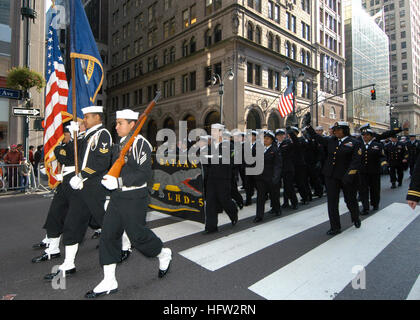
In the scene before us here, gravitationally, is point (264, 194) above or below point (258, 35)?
below

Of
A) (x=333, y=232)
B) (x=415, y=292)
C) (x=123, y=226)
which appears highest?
(x=123, y=226)

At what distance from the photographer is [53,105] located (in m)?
5.26

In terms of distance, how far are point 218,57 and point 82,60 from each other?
24309 mm

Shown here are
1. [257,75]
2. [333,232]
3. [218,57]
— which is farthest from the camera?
[257,75]

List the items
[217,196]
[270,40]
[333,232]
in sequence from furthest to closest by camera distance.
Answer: [270,40], [217,196], [333,232]

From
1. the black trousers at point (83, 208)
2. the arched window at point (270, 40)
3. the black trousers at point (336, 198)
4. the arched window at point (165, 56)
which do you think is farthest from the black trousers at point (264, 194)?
the arched window at point (165, 56)

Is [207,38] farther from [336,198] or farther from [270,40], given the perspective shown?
[336,198]

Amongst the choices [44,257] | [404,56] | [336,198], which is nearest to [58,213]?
[44,257]

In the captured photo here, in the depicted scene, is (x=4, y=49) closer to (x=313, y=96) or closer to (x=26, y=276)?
(x=26, y=276)

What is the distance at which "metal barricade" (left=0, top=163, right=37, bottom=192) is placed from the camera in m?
10.8

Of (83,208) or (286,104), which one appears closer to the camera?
(83,208)

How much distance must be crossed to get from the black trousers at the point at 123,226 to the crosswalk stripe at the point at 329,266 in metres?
1.38

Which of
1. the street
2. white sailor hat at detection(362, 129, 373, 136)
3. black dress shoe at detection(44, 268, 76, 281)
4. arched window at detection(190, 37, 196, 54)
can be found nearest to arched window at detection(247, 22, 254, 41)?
arched window at detection(190, 37, 196, 54)

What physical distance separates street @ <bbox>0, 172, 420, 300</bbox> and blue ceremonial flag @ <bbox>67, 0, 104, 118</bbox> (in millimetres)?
2572
